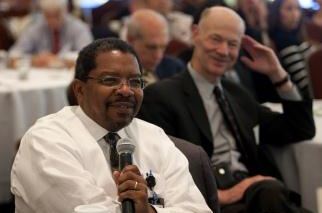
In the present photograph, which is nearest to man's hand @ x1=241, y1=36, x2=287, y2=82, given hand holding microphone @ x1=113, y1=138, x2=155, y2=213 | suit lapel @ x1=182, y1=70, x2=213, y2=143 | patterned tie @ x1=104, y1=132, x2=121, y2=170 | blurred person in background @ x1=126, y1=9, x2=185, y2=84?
suit lapel @ x1=182, y1=70, x2=213, y2=143

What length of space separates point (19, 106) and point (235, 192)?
2.17 meters

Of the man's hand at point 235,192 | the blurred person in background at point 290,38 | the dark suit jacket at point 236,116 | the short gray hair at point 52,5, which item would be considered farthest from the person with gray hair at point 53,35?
the man's hand at point 235,192

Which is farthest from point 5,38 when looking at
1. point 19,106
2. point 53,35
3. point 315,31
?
point 315,31

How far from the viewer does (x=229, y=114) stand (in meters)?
3.00

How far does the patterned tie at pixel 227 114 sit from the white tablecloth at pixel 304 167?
0.34m

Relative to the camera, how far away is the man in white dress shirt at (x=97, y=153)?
180 cm

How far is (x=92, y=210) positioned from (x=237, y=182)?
1.37 meters

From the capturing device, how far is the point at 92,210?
61.8 inches

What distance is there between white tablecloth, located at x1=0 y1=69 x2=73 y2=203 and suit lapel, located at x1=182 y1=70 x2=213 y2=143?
1818 mm

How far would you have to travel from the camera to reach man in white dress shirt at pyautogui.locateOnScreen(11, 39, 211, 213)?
5.90ft

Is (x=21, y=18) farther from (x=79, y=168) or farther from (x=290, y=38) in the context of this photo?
(x=79, y=168)

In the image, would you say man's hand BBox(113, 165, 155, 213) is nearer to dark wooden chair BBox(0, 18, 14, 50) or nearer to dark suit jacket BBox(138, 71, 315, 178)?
dark suit jacket BBox(138, 71, 315, 178)

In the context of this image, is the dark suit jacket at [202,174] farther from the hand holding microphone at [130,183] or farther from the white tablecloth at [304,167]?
the white tablecloth at [304,167]

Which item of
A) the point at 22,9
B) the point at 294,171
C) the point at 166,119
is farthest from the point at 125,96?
the point at 22,9
